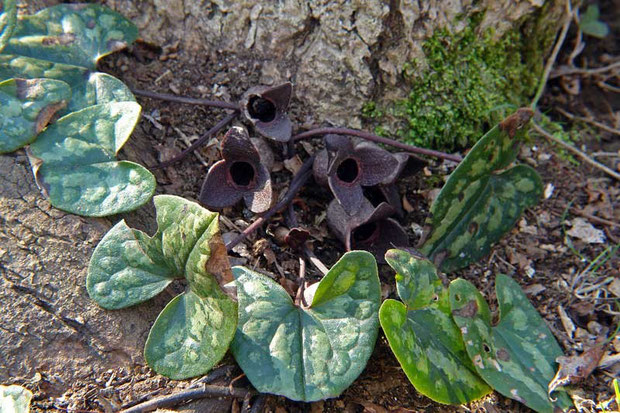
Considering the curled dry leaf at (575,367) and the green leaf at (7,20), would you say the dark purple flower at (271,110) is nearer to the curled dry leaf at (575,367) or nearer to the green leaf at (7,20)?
the green leaf at (7,20)

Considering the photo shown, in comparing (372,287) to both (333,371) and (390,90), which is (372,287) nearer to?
(333,371)

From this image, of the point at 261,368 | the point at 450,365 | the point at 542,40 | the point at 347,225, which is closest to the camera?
the point at 261,368

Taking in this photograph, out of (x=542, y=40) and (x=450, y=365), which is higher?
(x=542, y=40)

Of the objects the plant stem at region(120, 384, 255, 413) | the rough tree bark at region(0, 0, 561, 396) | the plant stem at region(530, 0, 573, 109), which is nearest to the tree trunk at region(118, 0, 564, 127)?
the rough tree bark at region(0, 0, 561, 396)

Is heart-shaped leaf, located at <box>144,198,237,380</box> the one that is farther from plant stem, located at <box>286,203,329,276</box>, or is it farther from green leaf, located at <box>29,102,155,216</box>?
plant stem, located at <box>286,203,329,276</box>

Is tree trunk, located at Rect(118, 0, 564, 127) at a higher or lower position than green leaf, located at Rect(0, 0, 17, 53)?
higher

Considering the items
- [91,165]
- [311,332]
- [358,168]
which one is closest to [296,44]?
[358,168]

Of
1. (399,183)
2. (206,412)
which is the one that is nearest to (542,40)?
(399,183)
